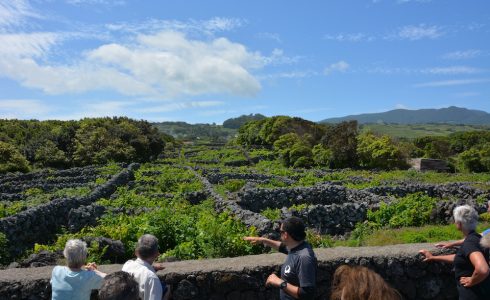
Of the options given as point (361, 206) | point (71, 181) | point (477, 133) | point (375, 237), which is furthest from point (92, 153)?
point (477, 133)

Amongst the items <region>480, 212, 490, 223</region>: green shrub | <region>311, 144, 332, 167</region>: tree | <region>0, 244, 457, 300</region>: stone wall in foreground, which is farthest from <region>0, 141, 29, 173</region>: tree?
<region>480, 212, 490, 223</region>: green shrub

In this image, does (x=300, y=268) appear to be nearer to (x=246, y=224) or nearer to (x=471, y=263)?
(x=471, y=263)

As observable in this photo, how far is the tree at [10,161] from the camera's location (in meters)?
41.1

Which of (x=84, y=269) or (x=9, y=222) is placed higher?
(x=84, y=269)

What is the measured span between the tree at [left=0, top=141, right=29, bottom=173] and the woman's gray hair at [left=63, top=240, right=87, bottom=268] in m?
42.3

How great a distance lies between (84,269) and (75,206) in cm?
1456

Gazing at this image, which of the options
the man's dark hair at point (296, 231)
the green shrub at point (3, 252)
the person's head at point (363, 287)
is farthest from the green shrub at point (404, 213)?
the green shrub at point (3, 252)

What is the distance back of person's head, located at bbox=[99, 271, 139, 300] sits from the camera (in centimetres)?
341

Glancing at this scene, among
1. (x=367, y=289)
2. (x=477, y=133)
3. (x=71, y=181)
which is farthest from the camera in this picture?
(x=477, y=133)

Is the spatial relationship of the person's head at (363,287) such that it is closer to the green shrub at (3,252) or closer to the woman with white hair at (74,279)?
the woman with white hair at (74,279)

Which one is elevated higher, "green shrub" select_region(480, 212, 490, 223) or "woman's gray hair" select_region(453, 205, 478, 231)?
"woman's gray hair" select_region(453, 205, 478, 231)

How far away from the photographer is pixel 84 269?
175 inches

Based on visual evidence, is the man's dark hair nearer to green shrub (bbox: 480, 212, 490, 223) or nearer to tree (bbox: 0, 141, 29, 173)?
green shrub (bbox: 480, 212, 490, 223)

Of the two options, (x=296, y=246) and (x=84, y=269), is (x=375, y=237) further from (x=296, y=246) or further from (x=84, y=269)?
(x=84, y=269)
